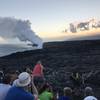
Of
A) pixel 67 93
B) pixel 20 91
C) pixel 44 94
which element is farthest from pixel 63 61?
pixel 20 91

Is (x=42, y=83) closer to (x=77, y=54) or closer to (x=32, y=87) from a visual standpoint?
(x=32, y=87)

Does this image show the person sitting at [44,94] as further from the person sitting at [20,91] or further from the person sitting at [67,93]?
the person sitting at [20,91]

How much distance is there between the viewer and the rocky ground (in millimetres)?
33881

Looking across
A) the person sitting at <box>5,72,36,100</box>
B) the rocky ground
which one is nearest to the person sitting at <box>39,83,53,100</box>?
the person sitting at <box>5,72,36,100</box>

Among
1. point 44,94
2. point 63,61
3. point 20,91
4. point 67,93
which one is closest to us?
point 20,91

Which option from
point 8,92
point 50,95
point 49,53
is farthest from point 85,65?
point 8,92

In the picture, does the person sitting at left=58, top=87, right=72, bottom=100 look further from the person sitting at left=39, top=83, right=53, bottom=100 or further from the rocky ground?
the rocky ground

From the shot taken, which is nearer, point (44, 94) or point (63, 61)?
point (44, 94)

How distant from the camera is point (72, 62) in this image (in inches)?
1778

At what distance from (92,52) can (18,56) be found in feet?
27.7

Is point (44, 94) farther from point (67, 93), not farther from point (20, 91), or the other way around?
point (20, 91)

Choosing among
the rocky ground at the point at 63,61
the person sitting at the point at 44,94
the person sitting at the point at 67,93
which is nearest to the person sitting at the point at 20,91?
the person sitting at the point at 44,94

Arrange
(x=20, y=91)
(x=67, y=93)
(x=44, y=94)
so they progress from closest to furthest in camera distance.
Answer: (x=20, y=91) < (x=44, y=94) < (x=67, y=93)

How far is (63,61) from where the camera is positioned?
1859 inches
